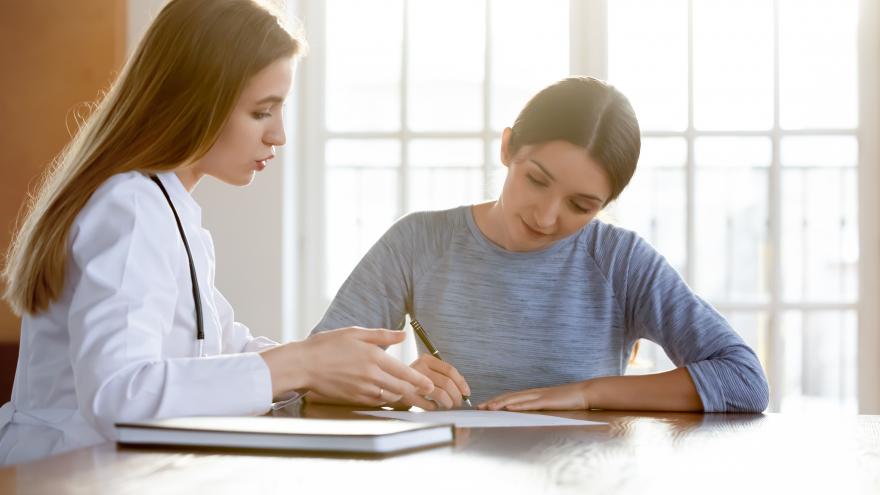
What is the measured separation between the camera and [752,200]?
3223 mm

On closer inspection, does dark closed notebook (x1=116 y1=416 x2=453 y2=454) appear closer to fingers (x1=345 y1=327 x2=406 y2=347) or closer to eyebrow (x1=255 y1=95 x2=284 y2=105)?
fingers (x1=345 y1=327 x2=406 y2=347)

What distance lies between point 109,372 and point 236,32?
1.73 feet

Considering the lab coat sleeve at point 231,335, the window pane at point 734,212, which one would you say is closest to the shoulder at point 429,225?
the lab coat sleeve at point 231,335

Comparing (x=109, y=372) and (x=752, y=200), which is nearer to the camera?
(x=109, y=372)

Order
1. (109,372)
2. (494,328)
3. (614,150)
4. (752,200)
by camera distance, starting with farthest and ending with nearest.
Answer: (752,200) < (494,328) < (614,150) < (109,372)

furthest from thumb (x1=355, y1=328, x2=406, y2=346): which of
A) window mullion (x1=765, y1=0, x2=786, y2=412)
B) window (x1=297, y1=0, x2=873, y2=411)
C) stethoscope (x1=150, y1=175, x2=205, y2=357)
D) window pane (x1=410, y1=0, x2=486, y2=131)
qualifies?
window mullion (x1=765, y1=0, x2=786, y2=412)

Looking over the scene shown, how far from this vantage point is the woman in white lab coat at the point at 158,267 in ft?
3.89

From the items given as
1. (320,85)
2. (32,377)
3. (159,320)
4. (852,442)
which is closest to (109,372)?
(159,320)

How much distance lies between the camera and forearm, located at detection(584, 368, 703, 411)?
165cm

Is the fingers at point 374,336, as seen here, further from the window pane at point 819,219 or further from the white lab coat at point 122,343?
the window pane at point 819,219

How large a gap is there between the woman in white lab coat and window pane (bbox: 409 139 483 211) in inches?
70.0

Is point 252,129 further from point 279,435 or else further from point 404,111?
point 404,111

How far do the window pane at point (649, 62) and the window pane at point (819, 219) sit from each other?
0.37m

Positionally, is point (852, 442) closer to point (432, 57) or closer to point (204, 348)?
point (204, 348)
